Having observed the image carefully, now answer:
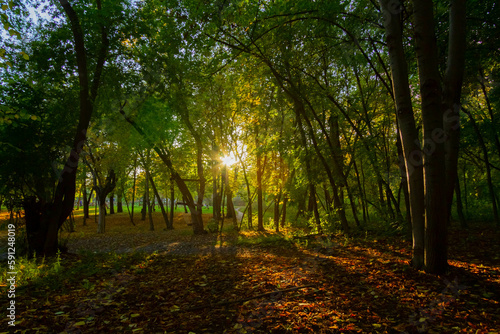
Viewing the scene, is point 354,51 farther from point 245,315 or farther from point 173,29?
point 245,315

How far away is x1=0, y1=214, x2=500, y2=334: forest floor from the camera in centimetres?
280

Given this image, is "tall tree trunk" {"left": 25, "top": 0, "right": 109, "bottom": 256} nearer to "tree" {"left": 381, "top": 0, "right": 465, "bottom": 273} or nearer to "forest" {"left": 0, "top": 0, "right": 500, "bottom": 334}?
"forest" {"left": 0, "top": 0, "right": 500, "bottom": 334}

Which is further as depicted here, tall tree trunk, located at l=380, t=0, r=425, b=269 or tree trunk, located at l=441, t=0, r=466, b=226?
tree trunk, located at l=441, t=0, r=466, b=226

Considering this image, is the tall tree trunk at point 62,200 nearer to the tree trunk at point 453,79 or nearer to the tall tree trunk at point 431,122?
the tall tree trunk at point 431,122

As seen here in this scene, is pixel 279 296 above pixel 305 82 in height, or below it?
below

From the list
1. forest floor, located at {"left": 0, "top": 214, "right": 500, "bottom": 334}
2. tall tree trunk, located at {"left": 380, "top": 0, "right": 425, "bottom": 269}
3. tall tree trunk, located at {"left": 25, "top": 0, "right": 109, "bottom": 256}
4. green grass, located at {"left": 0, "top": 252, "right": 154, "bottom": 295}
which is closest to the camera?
forest floor, located at {"left": 0, "top": 214, "right": 500, "bottom": 334}

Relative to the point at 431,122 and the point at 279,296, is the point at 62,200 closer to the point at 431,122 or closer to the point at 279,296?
the point at 279,296

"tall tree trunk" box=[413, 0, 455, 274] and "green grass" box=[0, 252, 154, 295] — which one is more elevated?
"tall tree trunk" box=[413, 0, 455, 274]

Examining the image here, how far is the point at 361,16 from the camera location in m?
5.20

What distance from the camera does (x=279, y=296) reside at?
3.64 meters

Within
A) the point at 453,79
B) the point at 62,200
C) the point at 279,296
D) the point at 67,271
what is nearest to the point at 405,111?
the point at 453,79

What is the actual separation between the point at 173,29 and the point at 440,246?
6841 millimetres

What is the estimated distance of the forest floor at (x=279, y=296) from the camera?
2.80 m

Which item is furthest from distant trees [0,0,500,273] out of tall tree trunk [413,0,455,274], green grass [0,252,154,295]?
green grass [0,252,154,295]
